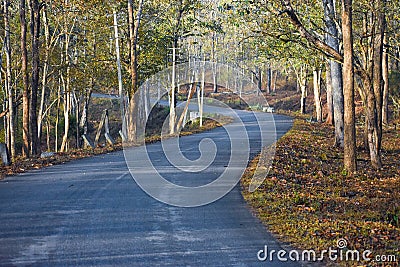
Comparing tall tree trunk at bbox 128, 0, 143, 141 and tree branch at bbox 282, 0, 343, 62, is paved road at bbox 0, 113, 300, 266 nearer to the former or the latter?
tree branch at bbox 282, 0, 343, 62

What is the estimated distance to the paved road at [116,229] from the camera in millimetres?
7562

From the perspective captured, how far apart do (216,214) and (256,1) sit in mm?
8732

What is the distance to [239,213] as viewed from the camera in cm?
1083

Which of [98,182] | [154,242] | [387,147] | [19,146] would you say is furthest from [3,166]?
[19,146]

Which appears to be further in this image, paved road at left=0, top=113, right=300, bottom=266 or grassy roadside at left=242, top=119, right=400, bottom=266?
grassy roadside at left=242, top=119, right=400, bottom=266

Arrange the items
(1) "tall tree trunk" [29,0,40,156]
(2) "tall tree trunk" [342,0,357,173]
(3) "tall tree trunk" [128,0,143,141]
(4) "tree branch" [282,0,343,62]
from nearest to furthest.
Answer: (2) "tall tree trunk" [342,0,357,173]
(4) "tree branch" [282,0,343,62]
(1) "tall tree trunk" [29,0,40,156]
(3) "tall tree trunk" [128,0,143,141]

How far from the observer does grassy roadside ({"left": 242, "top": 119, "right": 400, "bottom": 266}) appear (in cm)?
895

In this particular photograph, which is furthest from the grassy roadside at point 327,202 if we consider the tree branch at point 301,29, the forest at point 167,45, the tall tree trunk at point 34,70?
the tall tree trunk at point 34,70

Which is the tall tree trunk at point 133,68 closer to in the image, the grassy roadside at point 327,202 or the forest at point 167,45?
the forest at point 167,45

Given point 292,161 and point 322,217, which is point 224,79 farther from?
point 322,217

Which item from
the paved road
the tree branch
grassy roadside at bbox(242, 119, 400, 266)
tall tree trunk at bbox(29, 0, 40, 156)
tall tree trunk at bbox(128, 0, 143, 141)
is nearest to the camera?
the paved road

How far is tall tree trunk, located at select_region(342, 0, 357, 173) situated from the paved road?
4.62 meters

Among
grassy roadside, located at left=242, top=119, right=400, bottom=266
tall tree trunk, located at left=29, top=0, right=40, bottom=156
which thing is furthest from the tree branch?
tall tree trunk, located at left=29, top=0, right=40, bottom=156

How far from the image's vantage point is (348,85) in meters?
16.2
